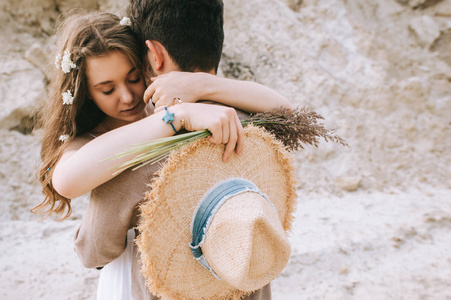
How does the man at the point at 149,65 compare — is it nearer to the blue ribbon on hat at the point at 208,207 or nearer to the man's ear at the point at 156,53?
the man's ear at the point at 156,53

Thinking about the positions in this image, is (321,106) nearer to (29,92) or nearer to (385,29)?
(385,29)

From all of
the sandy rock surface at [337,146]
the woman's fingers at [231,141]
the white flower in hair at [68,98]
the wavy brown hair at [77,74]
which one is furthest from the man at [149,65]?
the sandy rock surface at [337,146]

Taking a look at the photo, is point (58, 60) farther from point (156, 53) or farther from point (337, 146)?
point (337, 146)

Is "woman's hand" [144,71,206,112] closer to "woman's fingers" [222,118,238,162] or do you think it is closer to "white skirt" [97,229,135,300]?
"woman's fingers" [222,118,238,162]

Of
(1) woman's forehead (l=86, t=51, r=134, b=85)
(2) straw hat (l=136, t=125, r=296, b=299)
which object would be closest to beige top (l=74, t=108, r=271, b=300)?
(2) straw hat (l=136, t=125, r=296, b=299)

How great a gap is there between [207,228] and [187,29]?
27.4 inches

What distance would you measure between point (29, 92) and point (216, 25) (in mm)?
3716

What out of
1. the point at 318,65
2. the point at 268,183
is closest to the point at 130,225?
the point at 268,183

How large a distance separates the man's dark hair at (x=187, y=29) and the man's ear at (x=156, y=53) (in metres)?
0.02

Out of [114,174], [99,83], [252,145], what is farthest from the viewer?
[99,83]

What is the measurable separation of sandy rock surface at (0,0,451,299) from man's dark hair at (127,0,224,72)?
92.4 inches

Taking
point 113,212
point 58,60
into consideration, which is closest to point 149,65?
point 58,60

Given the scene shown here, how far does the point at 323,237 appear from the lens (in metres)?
3.47

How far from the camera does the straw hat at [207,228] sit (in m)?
1.00
